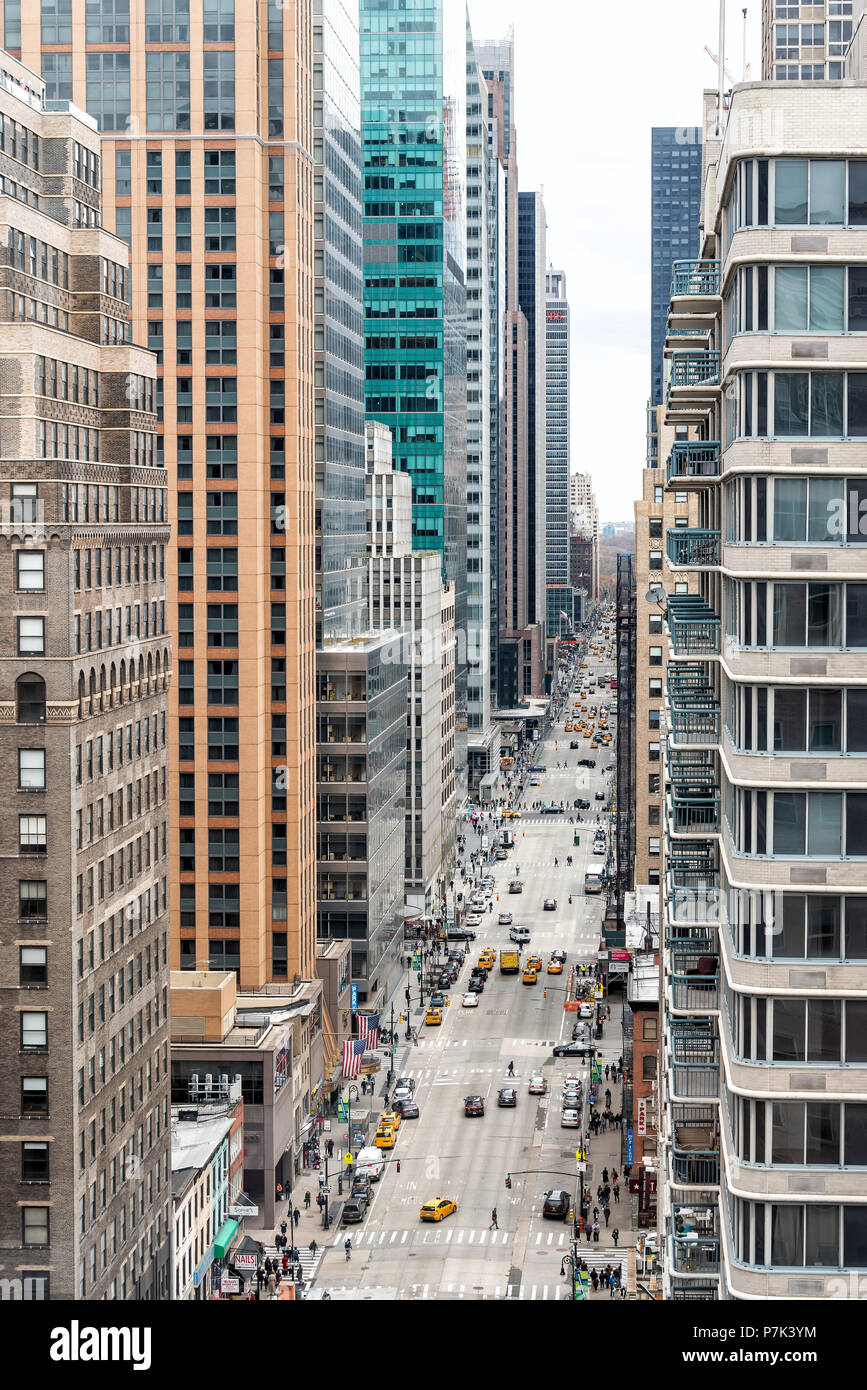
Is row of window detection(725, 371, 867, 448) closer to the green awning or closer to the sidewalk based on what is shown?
the sidewalk

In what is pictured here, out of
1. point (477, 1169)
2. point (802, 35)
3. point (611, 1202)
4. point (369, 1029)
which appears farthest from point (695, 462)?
point (802, 35)

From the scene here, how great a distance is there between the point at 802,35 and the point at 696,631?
308ft

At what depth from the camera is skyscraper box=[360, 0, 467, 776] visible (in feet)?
619

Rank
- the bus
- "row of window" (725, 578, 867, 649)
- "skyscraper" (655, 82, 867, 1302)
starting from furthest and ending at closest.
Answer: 1. the bus
2. "row of window" (725, 578, 867, 649)
3. "skyscraper" (655, 82, 867, 1302)

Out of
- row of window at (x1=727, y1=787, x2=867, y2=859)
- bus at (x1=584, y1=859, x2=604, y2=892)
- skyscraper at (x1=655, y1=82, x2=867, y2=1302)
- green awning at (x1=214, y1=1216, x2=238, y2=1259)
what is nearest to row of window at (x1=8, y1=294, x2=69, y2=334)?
skyscraper at (x1=655, y1=82, x2=867, y2=1302)

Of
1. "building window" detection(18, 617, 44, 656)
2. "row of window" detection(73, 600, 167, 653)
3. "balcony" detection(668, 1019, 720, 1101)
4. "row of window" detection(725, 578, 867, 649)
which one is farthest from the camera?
"row of window" detection(73, 600, 167, 653)

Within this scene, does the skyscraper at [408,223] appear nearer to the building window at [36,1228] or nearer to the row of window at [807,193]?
the building window at [36,1228]

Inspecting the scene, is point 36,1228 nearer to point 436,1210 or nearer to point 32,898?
point 32,898

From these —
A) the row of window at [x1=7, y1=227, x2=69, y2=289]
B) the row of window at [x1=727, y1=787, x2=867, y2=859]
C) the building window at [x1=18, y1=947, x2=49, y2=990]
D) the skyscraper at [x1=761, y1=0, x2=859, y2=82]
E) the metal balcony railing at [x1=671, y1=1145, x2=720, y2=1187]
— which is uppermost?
the skyscraper at [x1=761, y1=0, x2=859, y2=82]

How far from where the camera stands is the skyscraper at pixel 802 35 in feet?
389

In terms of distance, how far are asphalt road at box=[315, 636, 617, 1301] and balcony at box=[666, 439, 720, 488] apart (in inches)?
1647

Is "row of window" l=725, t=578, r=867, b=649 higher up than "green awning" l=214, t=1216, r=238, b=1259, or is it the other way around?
"row of window" l=725, t=578, r=867, b=649

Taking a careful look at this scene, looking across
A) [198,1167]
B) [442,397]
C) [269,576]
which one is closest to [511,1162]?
[198,1167]

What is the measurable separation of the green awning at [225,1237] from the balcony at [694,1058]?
43.3 m
